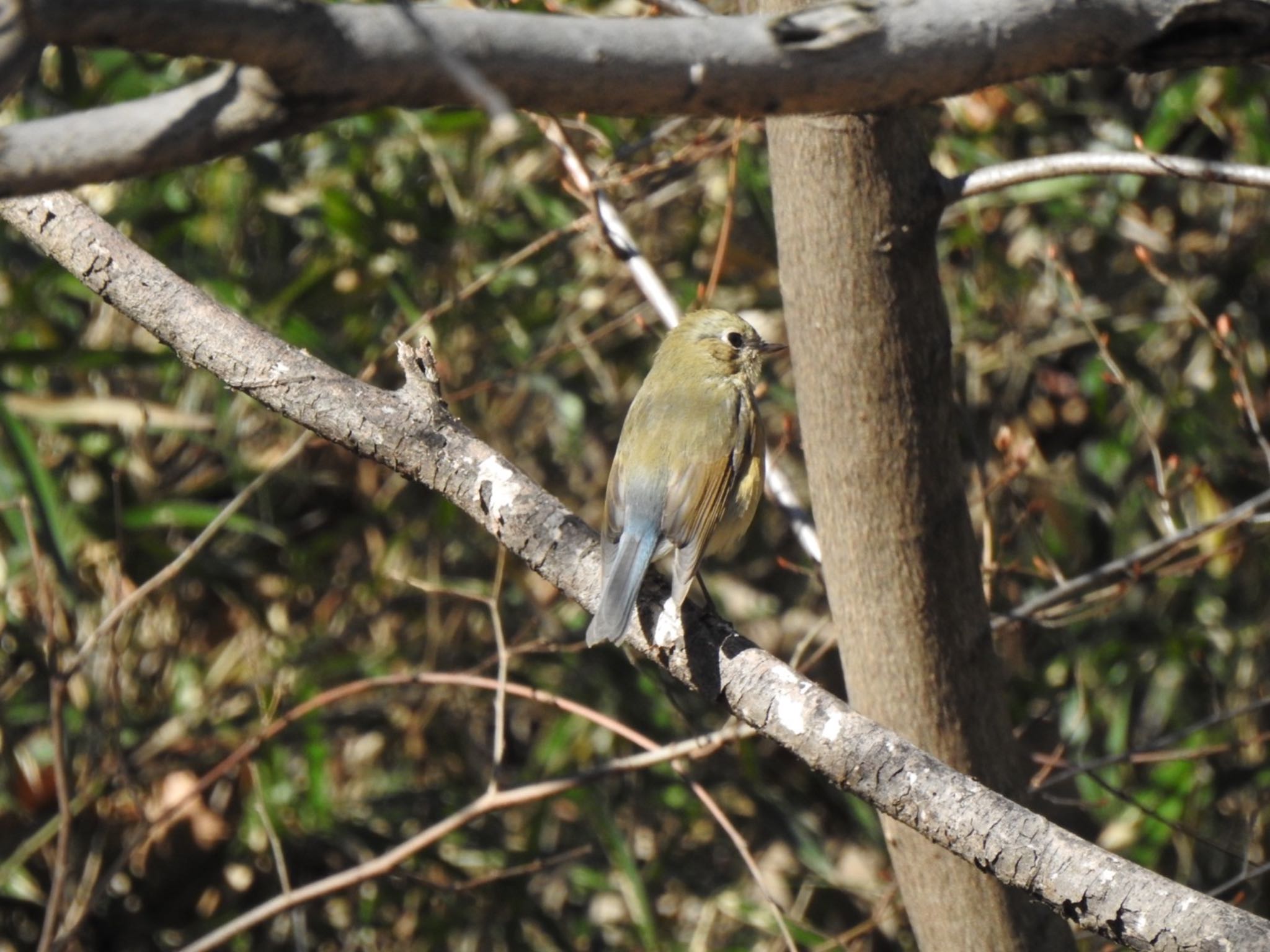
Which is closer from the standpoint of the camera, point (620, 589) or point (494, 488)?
→ point (494, 488)

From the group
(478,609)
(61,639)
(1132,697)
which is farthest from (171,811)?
(1132,697)

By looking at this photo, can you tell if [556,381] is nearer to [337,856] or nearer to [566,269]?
[566,269]

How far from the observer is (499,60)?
1203 mm

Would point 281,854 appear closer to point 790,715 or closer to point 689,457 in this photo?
point 689,457

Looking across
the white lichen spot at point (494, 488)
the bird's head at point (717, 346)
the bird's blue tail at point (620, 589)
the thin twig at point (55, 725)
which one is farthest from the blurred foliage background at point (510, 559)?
the white lichen spot at point (494, 488)

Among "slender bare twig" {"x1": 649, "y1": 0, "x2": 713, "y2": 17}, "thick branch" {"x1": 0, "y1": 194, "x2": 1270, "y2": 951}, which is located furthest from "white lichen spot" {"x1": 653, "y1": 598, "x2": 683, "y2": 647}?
"slender bare twig" {"x1": 649, "y1": 0, "x2": 713, "y2": 17}

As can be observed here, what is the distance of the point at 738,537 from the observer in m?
3.61

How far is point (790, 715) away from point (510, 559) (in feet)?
9.37

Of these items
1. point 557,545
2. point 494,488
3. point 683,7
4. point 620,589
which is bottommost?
point 620,589

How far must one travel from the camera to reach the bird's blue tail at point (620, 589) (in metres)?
2.56

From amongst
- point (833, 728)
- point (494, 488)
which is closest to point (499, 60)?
point (833, 728)

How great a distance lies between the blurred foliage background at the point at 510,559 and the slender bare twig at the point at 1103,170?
1947mm

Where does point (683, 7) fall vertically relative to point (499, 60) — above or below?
below

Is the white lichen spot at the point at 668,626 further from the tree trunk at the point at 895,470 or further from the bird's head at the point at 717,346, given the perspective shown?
the bird's head at the point at 717,346
